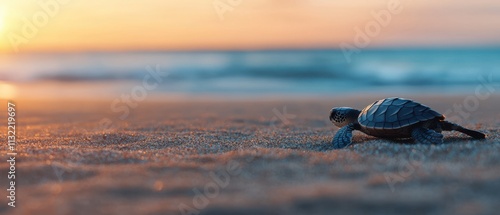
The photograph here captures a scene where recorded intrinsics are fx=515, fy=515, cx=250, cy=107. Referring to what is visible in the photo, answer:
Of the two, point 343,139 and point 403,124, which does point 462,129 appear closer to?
point 403,124

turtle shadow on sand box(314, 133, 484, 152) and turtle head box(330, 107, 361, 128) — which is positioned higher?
turtle head box(330, 107, 361, 128)

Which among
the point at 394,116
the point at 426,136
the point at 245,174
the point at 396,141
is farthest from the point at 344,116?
the point at 245,174

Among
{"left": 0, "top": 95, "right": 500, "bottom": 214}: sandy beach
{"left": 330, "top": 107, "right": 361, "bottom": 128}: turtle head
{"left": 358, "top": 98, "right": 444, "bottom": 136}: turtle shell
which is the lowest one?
{"left": 0, "top": 95, "right": 500, "bottom": 214}: sandy beach

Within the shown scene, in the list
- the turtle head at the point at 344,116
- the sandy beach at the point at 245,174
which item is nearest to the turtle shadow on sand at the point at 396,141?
the sandy beach at the point at 245,174

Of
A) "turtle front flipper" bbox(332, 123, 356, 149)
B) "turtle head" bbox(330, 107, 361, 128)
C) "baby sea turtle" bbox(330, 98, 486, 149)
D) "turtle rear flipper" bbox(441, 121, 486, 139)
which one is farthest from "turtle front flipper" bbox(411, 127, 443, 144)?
"turtle head" bbox(330, 107, 361, 128)

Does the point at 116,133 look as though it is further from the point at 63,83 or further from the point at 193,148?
the point at 63,83

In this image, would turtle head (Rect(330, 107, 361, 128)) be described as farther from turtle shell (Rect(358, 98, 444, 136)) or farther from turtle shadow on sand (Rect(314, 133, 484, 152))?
turtle shell (Rect(358, 98, 444, 136))

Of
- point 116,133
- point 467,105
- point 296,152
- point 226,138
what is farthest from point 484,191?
point 467,105

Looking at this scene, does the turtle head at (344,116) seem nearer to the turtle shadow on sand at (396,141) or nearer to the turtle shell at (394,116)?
the turtle shadow on sand at (396,141)
